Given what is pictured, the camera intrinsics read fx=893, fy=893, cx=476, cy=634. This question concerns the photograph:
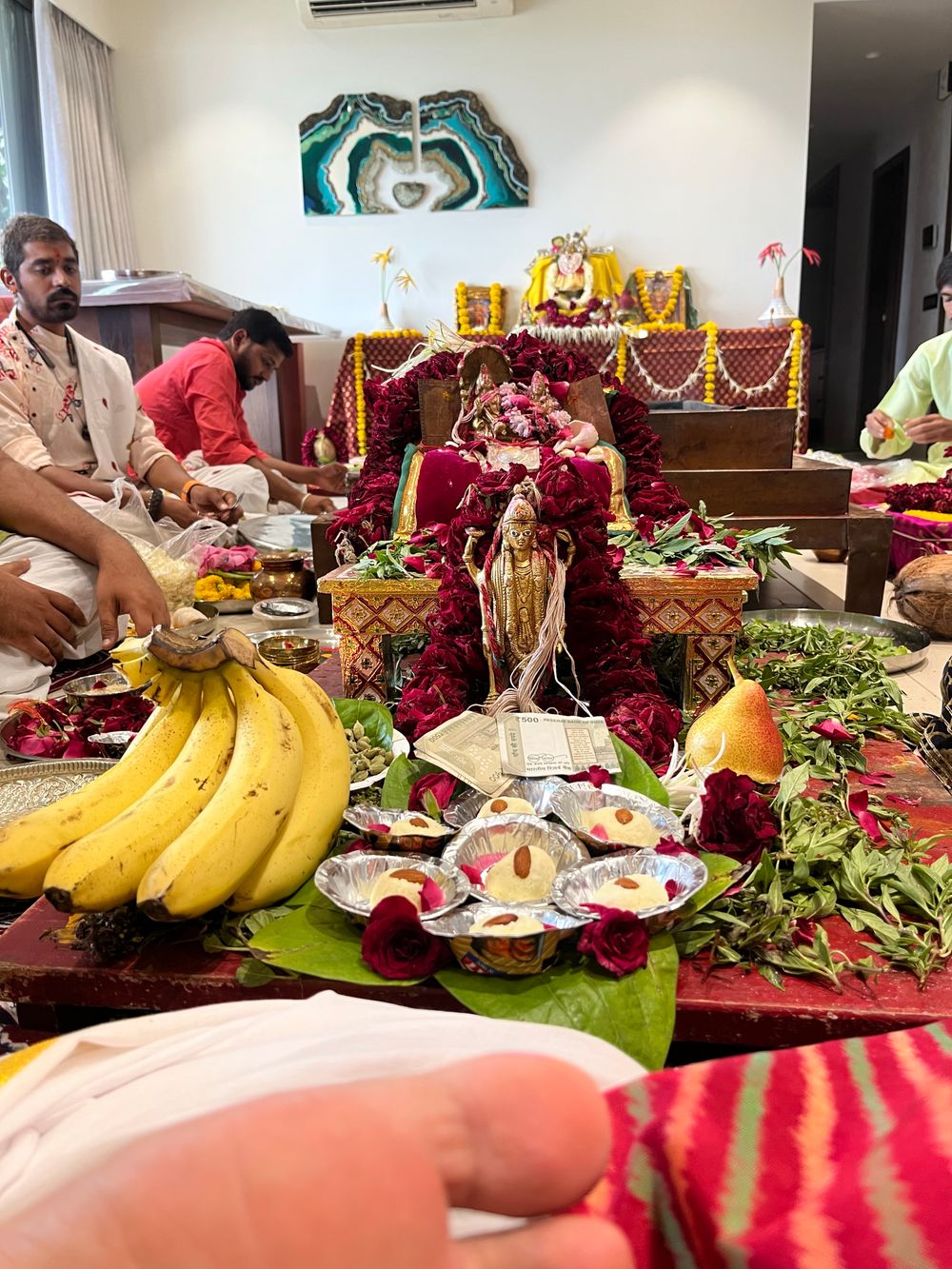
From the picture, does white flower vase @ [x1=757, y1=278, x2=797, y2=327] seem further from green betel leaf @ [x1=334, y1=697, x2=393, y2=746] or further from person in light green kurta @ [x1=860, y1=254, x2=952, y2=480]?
green betel leaf @ [x1=334, y1=697, x2=393, y2=746]

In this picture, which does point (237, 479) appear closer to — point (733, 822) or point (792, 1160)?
point (733, 822)

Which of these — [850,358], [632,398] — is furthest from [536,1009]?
[850,358]

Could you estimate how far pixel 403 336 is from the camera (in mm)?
7418

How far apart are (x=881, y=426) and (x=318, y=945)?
4984 mm

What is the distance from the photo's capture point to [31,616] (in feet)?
8.48

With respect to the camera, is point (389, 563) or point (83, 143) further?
point (83, 143)

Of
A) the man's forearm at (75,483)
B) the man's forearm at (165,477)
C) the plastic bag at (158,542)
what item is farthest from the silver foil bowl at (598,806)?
the man's forearm at (165,477)

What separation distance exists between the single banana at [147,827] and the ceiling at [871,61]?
9.20 metres

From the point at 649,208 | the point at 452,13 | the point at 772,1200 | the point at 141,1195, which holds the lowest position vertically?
the point at 772,1200

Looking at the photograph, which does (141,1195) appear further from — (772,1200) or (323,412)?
(323,412)

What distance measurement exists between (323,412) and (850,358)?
7.81m

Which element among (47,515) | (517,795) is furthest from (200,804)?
(47,515)

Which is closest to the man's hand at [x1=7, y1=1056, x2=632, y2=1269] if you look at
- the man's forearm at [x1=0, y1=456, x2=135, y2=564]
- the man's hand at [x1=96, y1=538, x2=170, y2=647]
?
the man's hand at [x1=96, y1=538, x2=170, y2=647]

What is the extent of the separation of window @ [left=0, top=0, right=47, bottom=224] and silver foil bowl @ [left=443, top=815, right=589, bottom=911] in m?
7.34
